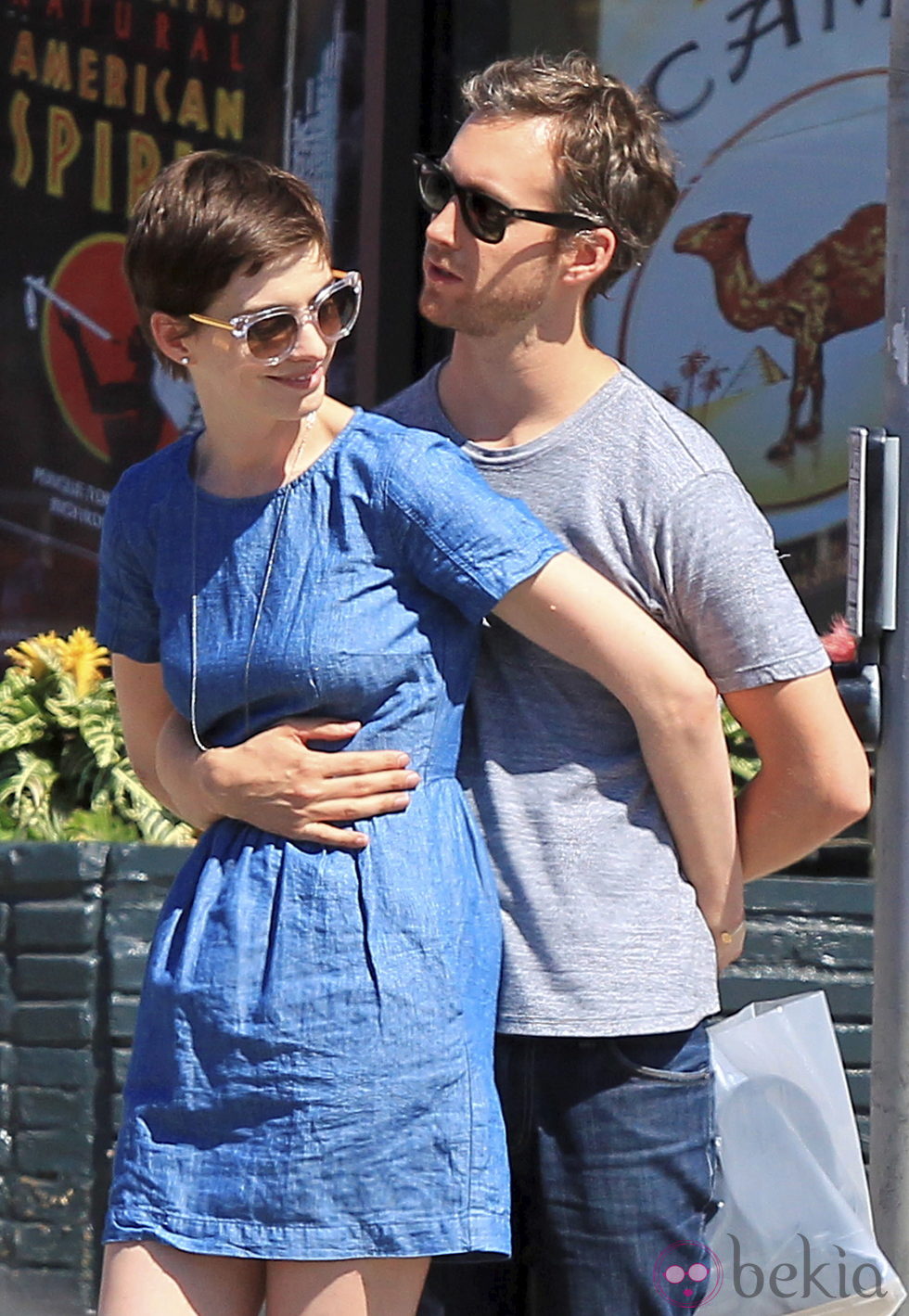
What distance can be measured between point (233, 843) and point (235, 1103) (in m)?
0.28

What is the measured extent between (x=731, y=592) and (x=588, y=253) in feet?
1.47

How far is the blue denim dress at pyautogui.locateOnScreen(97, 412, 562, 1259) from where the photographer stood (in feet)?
6.39

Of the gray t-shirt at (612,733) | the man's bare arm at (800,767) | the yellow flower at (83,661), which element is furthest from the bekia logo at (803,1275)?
the yellow flower at (83,661)

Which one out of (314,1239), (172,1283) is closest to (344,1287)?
(314,1239)

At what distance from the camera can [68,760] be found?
4.52 m

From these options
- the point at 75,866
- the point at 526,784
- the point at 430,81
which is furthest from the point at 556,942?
the point at 430,81

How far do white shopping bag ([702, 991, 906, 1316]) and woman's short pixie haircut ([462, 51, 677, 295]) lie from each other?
957 millimetres

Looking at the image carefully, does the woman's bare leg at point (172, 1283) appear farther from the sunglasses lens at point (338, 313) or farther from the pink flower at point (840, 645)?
the pink flower at point (840, 645)

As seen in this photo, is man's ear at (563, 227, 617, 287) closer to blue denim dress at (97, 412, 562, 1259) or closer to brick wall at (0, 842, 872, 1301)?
blue denim dress at (97, 412, 562, 1259)

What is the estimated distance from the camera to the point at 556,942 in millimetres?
2066

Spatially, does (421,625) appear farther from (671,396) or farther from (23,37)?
(23,37)

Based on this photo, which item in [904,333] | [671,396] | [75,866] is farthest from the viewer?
[671,396]

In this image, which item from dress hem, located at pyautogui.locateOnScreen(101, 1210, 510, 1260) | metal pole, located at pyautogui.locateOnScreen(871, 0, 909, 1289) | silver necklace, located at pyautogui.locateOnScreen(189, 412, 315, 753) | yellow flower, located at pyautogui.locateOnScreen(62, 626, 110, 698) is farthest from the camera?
yellow flower, located at pyautogui.locateOnScreen(62, 626, 110, 698)

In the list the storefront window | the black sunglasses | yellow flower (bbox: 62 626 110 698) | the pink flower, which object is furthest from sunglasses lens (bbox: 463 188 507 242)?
the storefront window
